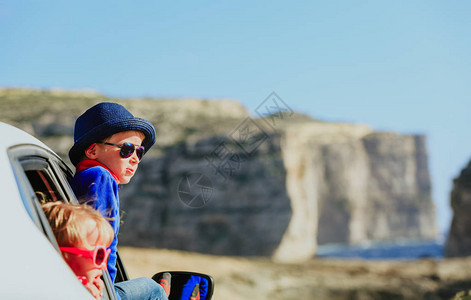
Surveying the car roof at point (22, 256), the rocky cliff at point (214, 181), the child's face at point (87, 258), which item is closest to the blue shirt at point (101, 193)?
the child's face at point (87, 258)

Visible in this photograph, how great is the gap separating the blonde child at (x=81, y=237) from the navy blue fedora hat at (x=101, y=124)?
0.58 meters

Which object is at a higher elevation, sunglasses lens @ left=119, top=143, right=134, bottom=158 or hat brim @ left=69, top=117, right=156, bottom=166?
hat brim @ left=69, top=117, right=156, bottom=166

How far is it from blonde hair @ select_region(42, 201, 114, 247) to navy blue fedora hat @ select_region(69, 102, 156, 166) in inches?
22.6

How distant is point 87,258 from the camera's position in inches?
74.1

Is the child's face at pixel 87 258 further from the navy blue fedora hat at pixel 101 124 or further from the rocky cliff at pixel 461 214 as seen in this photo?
the rocky cliff at pixel 461 214

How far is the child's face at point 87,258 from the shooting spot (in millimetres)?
1879

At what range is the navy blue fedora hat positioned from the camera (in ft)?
8.09

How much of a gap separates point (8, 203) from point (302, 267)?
31.6 meters

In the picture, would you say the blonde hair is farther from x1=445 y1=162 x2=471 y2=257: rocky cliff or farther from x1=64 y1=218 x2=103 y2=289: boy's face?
x1=445 y1=162 x2=471 y2=257: rocky cliff

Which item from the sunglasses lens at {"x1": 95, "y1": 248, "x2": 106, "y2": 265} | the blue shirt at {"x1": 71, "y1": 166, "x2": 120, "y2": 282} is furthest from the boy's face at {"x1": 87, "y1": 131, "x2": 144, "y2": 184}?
the sunglasses lens at {"x1": 95, "y1": 248, "x2": 106, "y2": 265}

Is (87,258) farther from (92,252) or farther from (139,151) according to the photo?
(139,151)

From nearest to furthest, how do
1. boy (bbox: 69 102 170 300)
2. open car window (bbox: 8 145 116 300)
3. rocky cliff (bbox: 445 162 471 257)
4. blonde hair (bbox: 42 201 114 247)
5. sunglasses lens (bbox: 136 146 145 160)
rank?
open car window (bbox: 8 145 116 300) < blonde hair (bbox: 42 201 114 247) < boy (bbox: 69 102 170 300) < sunglasses lens (bbox: 136 146 145 160) < rocky cliff (bbox: 445 162 471 257)

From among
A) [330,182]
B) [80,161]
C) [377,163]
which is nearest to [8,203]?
[80,161]

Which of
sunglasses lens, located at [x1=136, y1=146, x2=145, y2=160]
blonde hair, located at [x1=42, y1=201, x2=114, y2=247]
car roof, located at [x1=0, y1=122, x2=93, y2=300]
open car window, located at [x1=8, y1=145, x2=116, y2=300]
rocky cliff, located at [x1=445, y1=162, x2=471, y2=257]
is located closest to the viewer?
car roof, located at [x1=0, y1=122, x2=93, y2=300]
